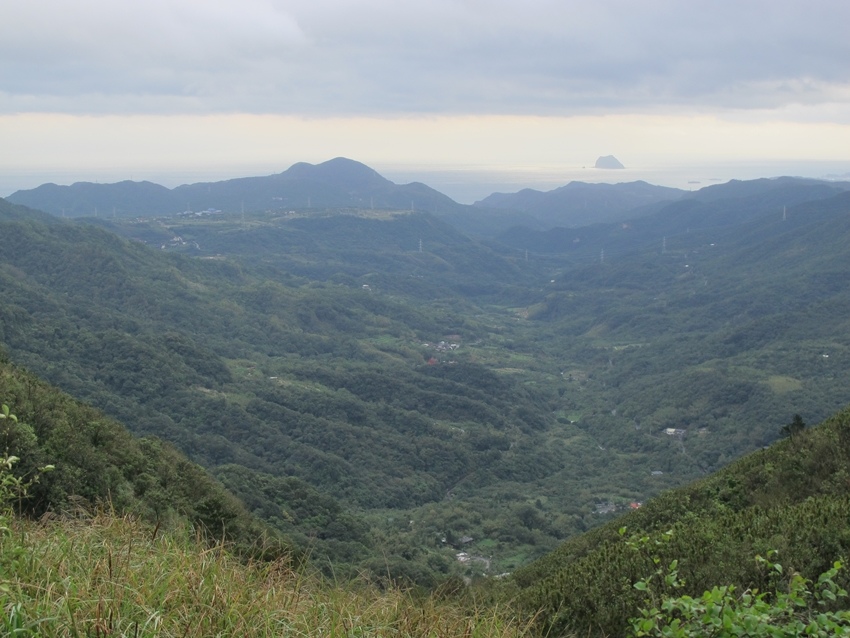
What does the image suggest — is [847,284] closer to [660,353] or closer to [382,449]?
[660,353]

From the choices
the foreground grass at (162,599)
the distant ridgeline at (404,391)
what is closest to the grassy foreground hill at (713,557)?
the distant ridgeline at (404,391)

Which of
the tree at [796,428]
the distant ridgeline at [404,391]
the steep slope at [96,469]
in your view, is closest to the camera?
the steep slope at [96,469]

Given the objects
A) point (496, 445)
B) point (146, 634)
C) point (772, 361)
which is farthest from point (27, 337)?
point (772, 361)

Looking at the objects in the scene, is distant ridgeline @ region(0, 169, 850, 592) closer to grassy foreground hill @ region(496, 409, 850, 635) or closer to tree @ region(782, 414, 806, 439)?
grassy foreground hill @ region(496, 409, 850, 635)

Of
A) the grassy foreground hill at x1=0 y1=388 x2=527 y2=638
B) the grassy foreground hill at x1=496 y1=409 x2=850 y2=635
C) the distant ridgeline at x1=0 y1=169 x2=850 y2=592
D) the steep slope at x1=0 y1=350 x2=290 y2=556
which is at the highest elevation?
the grassy foreground hill at x1=0 y1=388 x2=527 y2=638

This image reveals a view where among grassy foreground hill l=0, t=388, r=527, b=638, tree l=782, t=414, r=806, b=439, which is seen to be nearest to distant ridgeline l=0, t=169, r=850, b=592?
grassy foreground hill l=0, t=388, r=527, b=638

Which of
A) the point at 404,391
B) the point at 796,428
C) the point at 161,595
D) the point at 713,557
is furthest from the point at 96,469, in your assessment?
the point at 404,391

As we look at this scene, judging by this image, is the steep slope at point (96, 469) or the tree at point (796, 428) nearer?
the steep slope at point (96, 469)

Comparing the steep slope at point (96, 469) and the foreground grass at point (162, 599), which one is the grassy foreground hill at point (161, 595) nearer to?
the foreground grass at point (162, 599)

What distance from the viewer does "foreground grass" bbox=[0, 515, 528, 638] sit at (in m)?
4.71

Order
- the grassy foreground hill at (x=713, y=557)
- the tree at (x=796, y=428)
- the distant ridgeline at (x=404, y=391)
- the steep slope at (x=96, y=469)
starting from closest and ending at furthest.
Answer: the grassy foreground hill at (x=713, y=557) → the steep slope at (x=96, y=469) → the tree at (x=796, y=428) → the distant ridgeline at (x=404, y=391)

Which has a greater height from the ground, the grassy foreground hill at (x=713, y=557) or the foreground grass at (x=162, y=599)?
the foreground grass at (x=162, y=599)

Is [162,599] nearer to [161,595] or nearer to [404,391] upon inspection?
[161,595]

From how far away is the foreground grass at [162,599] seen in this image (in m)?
4.71
